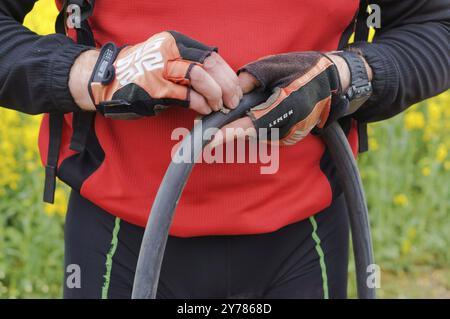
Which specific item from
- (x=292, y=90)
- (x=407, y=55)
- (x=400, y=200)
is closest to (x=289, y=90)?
(x=292, y=90)

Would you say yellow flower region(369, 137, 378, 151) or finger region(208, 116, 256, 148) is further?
yellow flower region(369, 137, 378, 151)

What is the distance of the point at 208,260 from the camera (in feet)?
5.83

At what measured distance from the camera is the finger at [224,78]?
1445 millimetres

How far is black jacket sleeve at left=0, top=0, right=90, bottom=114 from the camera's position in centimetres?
158

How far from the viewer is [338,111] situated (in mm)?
1611

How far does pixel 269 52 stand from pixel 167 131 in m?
0.28

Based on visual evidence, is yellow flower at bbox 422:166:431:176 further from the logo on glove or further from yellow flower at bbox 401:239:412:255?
the logo on glove

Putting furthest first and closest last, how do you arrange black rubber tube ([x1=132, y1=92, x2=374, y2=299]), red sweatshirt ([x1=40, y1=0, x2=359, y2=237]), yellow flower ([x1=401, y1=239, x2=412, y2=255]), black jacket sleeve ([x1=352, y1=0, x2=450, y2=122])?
1. yellow flower ([x1=401, y1=239, x2=412, y2=255])
2. black jacket sleeve ([x1=352, y1=0, x2=450, y2=122])
3. red sweatshirt ([x1=40, y1=0, x2=359, y2=237])
4. black rubber tube ([x1=132, y1=92, x2=374, y2=299])

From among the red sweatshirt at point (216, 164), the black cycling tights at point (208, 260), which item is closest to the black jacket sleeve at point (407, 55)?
the red sweatshirt at point (216, 164)

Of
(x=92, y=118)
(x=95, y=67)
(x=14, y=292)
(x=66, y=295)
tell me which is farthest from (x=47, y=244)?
(x=95, y=67)

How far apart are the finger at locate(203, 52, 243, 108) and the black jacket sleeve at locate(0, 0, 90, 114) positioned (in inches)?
12.0

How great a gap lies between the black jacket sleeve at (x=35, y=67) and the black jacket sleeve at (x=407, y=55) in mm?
649

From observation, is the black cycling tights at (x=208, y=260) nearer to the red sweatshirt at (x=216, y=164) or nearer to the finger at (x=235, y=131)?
the red sweatshirt at (x=216, y=164)

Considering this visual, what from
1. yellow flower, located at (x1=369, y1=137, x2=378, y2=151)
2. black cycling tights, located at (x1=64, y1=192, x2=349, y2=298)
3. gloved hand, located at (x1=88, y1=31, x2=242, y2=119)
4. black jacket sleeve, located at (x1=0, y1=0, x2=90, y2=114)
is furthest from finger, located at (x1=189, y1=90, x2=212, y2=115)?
yellow flower, located at (x1=369, y1=137, x2=378, y2=151)
